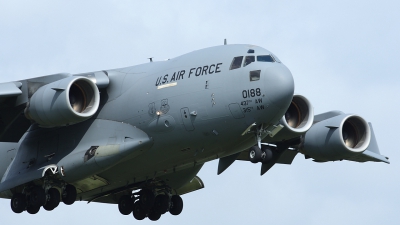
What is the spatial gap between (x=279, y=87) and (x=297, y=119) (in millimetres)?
3277

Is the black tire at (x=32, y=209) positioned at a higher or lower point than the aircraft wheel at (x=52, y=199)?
lower

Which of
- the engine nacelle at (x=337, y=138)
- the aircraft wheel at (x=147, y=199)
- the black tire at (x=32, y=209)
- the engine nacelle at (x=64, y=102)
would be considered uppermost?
the engine nacelle at (x=64, y=102)

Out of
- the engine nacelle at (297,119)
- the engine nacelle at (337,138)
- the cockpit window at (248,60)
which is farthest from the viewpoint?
the engine nacelle at (337,138)

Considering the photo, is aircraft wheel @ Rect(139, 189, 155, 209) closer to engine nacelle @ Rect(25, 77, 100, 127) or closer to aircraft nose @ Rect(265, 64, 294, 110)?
engine nacelle @ Rect(25, 77, 100, 127)

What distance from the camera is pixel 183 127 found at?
2394 cm

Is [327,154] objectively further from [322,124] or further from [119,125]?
[119,125]

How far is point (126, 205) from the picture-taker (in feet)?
91.6

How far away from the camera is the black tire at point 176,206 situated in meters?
27.8

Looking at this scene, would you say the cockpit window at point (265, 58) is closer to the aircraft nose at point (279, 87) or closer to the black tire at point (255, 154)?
the aircraft nose at point (279, 87)

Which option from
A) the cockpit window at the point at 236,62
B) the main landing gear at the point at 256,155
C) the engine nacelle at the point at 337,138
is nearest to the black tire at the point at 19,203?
the main landing gear at the point at 256,155

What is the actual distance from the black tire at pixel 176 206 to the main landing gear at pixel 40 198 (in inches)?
123

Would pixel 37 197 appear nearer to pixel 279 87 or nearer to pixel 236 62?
pixel 236 62

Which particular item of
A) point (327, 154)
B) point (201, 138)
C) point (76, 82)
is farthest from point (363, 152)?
point (76, 82)

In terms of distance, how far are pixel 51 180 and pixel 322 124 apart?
668 cm
